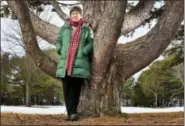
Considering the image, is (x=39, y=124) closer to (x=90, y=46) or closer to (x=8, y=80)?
(x=90, y=46)

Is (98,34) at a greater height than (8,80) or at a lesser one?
lesser

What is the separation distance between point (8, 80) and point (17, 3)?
26.5 m

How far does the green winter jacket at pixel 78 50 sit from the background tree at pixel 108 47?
0.66m

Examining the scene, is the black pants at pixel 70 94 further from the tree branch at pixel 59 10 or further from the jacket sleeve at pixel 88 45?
the tree branch at pixel 59 10

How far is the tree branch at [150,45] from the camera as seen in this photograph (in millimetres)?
6445

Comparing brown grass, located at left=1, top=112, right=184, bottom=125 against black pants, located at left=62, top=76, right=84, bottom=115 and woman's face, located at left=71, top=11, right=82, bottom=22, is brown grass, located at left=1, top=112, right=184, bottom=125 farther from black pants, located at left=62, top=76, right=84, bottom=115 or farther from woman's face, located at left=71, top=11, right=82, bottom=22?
woman's face, located at left=71, top=11, right=82, bottom=22

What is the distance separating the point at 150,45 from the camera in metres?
6.70

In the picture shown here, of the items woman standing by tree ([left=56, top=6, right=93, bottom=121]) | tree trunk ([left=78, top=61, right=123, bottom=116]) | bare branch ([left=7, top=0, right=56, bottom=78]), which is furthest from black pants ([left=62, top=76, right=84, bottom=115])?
bare branch ([left=7, top=0, right=56, bottom=78])

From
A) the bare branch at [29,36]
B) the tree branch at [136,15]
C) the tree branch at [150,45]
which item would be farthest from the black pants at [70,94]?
the tree branch at [136,15]

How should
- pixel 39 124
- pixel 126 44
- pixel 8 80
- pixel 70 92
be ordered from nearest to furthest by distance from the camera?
pixel 39 124 < pixel 70 92 < pixel 126 44 < pixel 8 80

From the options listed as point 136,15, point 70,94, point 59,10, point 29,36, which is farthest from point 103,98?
point 59,10

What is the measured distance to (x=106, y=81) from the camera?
21.2 feet

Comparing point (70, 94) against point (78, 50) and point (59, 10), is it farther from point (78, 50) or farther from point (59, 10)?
point (59, 10)

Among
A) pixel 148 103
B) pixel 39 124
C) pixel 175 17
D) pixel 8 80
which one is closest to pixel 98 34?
pixel 175 17
